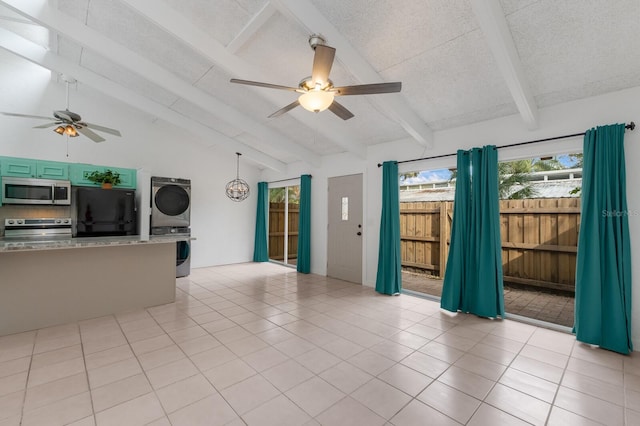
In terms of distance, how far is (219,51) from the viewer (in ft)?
10.0

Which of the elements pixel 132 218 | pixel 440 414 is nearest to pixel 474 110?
pixel 440 414

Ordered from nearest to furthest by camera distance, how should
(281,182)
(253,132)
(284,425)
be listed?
1. (284,425)
2. (253,132)
3. (281,182)

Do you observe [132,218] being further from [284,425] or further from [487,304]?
[487,304]

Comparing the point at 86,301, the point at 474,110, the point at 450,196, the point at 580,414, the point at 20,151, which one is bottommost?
the point at 580,414

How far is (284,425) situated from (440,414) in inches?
38.5

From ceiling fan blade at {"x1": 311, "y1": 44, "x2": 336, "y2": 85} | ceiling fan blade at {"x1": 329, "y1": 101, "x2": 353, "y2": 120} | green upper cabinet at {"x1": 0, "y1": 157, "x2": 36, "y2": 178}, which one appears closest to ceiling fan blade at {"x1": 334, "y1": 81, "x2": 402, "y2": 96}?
ceiling fan blade at {"x1": 311, "y1": 44, "x2": 336, "y2": 85}

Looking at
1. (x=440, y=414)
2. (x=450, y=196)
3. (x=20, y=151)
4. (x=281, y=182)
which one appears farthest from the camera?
(x=281, y=182)

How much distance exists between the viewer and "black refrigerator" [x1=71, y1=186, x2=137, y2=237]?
14.6 feet

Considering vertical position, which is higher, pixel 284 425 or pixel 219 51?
pixel 219 51

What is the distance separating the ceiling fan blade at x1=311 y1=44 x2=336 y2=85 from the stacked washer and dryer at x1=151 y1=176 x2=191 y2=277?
14.4 ft

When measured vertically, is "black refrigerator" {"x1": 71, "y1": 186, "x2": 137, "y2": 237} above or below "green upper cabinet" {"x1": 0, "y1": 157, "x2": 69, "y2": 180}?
below

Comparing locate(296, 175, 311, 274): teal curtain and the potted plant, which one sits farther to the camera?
locate(296, 175, 311, 274): teal curtain

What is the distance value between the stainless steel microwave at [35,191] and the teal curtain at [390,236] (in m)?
4.95

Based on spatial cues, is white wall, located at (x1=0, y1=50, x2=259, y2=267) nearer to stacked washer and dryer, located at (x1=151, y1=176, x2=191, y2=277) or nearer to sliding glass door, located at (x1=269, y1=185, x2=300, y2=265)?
stacked washer and dryer, located at (x1=151, y1=176, x2=191, y2=277)
